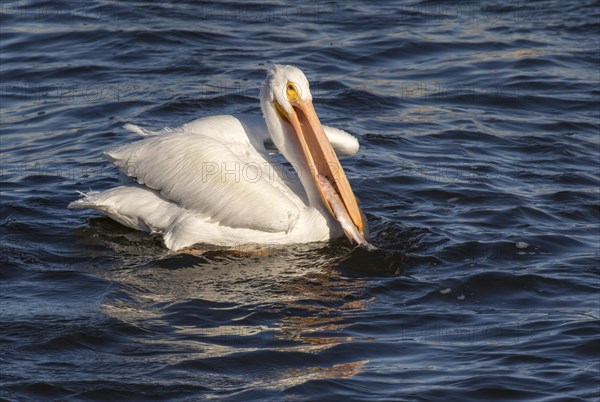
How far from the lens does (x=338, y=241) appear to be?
703 centimetres

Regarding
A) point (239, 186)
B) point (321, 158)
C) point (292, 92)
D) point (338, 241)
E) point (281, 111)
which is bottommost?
point (338, 241)

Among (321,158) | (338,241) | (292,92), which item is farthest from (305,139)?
(338,241)

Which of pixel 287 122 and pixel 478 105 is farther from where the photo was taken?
pixel 478 105

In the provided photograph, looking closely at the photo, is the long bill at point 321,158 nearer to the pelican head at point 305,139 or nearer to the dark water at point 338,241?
the pelican head at point 305,139

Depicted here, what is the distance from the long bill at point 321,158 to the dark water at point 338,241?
274 millimetres

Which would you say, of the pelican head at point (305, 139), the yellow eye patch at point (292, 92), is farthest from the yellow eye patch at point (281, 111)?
the yellow eye patch at point (292, 92)

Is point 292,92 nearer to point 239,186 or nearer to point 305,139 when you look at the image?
point 305,139

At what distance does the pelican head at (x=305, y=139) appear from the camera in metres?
6.85

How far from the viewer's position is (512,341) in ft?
18.5

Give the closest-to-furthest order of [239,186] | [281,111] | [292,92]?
[239,186] < [292,92] < [281,111]

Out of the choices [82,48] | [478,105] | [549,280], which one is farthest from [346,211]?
[82,48]

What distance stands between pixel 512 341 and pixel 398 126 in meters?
4.03

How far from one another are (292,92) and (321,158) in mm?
446

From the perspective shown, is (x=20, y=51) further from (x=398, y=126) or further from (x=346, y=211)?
(x=346, y=211)
